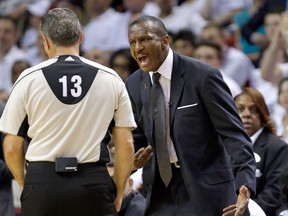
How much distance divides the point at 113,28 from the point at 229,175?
598 cm

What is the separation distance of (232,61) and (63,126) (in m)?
5.08

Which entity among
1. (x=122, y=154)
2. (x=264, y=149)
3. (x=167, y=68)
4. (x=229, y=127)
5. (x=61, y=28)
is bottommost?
(x=264, y=149)

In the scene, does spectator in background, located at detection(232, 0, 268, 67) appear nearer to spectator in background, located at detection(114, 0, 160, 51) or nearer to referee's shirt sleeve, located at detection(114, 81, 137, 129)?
spectator in background, located at detection(114, 0, 160, 51)

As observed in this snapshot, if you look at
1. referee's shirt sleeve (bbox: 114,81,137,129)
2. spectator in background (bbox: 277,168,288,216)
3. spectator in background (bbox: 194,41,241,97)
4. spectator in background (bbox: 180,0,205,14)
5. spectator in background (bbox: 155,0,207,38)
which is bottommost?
spectator in background (bbox: 277,168,288,216)

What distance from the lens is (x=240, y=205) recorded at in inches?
190

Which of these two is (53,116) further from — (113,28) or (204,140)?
(113,28)

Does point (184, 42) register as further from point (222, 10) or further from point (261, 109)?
point (261, 109)

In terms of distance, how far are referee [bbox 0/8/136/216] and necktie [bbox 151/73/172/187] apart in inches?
17.1

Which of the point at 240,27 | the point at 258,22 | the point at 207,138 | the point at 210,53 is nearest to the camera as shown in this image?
the point at 207,138

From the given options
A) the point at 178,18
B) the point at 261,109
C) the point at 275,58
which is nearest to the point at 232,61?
the point at 275,58

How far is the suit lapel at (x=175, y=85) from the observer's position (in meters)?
5.11

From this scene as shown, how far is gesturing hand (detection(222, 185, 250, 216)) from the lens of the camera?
4.80m

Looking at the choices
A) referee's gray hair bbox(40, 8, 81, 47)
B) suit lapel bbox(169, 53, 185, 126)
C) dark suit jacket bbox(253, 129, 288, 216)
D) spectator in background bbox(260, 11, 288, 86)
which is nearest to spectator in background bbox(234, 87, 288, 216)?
dark suit jacket bbox(253, 129, 288, 216)

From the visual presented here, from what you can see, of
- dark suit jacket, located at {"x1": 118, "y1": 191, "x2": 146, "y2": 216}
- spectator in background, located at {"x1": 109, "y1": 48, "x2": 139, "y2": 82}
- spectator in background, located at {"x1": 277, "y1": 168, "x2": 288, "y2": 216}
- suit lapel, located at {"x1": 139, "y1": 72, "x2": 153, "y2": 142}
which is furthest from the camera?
spectator in background, located at {"x1": 109, "y1": 48, "x2": 139, "y2": 82}
